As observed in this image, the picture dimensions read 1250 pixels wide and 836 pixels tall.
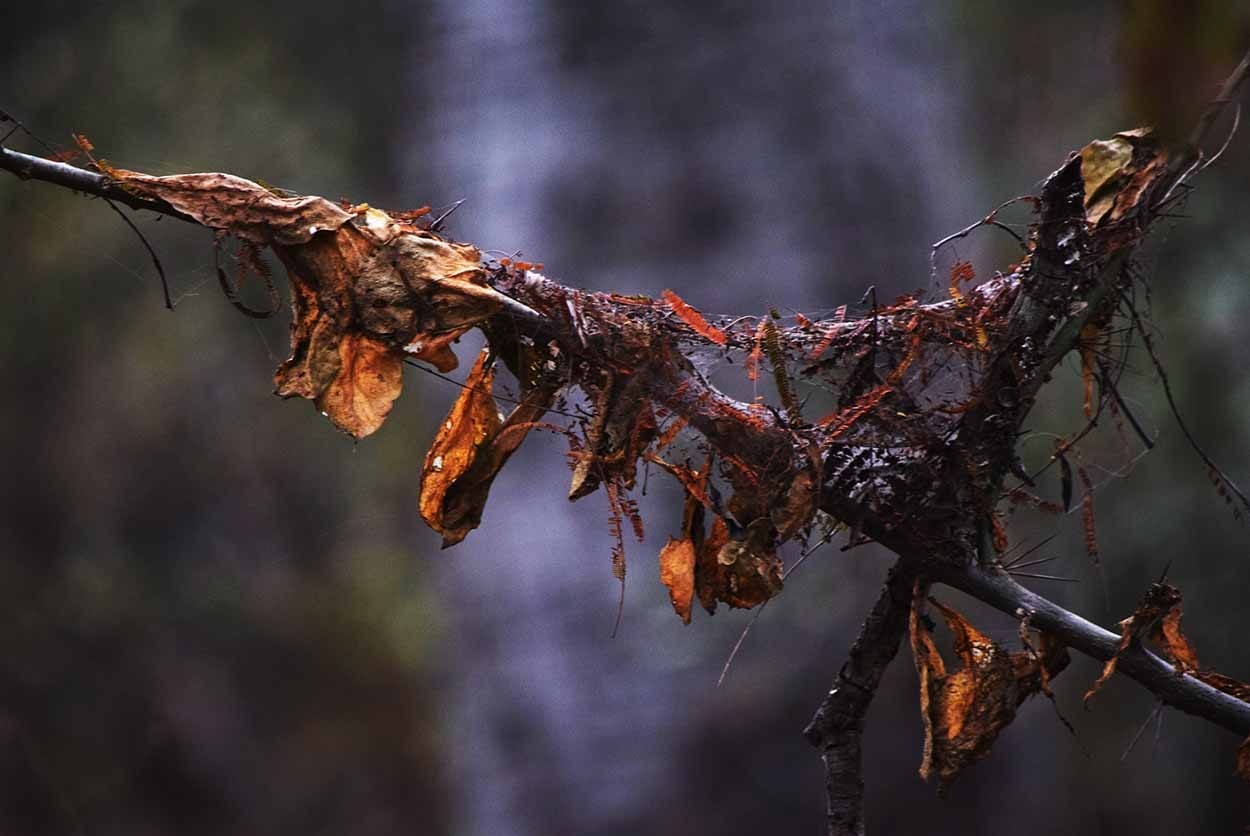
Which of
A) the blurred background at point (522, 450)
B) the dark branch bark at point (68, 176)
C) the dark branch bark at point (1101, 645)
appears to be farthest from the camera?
the blurred background at point (522, 450)

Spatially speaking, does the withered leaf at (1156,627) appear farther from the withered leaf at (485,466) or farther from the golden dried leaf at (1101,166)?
the withered leaf at (485,466)

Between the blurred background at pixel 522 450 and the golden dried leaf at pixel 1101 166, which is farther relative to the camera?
the blurred background at pixel 522 450

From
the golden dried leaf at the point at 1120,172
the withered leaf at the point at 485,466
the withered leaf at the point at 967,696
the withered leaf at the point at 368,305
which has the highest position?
the golden dried leaf at the point at 1120,172

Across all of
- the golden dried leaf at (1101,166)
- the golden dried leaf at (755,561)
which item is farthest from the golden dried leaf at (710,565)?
the golden dried leaf at (1101,166)

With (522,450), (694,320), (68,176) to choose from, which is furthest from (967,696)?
(522,450)

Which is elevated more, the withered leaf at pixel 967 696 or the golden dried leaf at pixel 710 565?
the golden dried leaf at pixel 710 565

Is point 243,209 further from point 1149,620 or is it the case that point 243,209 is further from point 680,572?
point 1149,620
